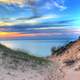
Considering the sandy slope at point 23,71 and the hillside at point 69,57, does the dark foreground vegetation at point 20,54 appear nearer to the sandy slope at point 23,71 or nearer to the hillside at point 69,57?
the sandy slope at point 23,71

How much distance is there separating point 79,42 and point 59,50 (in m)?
2.28

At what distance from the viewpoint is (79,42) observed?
45.2m

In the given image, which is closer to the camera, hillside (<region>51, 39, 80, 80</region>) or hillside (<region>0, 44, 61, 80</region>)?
hillside (<region>0, 44, 61, 80</region>)

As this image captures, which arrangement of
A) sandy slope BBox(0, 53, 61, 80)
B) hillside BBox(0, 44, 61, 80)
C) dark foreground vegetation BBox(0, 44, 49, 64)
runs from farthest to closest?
dark foreground vegetation BBox(0, 44, 49, 64), hillside BBox(0, 44, 61, 80), sandy slope BBox(0, 53, 61, 80)

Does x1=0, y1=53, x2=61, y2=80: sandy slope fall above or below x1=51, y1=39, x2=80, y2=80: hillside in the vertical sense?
below

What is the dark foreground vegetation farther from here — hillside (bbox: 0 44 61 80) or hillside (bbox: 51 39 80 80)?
hillside (bbox: 51 39 80 80)

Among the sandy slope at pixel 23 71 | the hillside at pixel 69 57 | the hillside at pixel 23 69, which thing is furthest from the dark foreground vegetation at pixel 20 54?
the hillside at pixel 69 57

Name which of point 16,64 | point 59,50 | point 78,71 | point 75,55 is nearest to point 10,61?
point 16,64

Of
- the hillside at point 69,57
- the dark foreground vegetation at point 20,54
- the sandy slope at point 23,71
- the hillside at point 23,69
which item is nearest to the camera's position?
the sandy slope at point 23,71

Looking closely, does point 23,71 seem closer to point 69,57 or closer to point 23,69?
point 23,69

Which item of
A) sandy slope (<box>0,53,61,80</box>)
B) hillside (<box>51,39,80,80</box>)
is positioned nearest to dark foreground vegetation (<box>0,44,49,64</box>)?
sandy slope (<box>0,53,61,80</box>)

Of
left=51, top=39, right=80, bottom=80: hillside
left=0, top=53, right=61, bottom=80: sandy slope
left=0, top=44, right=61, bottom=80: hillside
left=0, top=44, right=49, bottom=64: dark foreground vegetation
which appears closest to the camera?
left=0, top=53, right=61, bottom=80: sandy slope

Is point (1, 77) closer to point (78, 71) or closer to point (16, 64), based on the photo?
point (16, 64)

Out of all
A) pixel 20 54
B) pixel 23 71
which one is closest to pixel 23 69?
pixel 23 71
